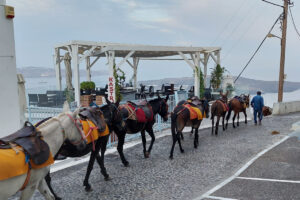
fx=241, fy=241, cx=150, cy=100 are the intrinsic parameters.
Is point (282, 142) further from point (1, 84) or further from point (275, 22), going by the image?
point (275, 22)

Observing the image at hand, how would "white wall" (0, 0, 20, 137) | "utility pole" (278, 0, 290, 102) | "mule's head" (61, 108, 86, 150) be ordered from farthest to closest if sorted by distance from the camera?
1. "utility pole" (278, 0, 290, 102)
2. "white wall" (0, 0, 20, 137)
3. "mule's head" (61, 108, 86, 150)

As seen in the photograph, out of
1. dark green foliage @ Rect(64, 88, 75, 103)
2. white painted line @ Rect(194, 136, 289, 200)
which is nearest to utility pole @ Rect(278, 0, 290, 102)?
white painted line @ Rect(194, 136, 289, 200)

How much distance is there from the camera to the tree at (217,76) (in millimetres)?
20153

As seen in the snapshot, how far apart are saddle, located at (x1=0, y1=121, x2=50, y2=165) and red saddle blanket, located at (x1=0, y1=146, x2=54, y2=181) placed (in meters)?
0.08

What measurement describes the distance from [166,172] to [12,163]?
3.96 meters

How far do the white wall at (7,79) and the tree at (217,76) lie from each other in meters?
16.5

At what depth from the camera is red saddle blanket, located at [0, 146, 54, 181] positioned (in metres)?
2.72

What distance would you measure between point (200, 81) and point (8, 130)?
13.6 meters

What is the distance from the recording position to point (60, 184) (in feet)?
17.7

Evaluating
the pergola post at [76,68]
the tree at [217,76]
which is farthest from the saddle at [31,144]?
the tree at [217,76]

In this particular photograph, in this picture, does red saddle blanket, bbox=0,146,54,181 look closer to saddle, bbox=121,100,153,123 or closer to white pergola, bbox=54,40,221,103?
saddle, bbox=121,100,153,123

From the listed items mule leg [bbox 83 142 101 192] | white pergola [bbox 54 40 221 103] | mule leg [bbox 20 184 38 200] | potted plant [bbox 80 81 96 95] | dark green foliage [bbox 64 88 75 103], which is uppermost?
white pergola [bbox 54 40 221 103]

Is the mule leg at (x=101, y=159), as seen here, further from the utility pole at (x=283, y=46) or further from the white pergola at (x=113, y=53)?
the utility pole at (x=283, y=46)

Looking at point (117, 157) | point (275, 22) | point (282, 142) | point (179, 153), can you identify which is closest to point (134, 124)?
point (117, 157)
